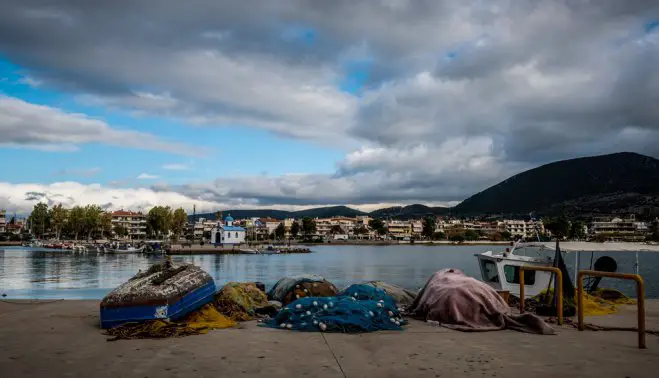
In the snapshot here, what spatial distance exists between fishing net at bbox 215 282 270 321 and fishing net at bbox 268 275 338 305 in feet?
3.07

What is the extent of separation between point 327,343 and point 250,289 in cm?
547

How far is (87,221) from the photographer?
502 feet

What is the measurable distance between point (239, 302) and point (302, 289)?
246cm

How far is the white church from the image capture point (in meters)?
131

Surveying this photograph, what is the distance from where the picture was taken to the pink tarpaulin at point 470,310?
397 inches

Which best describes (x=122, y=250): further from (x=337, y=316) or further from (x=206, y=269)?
(x=337, y=316)

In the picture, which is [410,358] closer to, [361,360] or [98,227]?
[361,360]

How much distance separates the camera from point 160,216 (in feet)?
484

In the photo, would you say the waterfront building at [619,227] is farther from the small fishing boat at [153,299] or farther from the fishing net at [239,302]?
the small fishing boat at [153,299]

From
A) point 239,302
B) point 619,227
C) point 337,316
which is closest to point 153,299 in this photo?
point 239,302

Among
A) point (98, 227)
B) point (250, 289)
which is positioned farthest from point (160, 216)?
point (250, 289)

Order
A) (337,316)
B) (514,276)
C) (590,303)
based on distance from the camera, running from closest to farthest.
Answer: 1. (337,316)
2. (590,303)
3. (514,276)

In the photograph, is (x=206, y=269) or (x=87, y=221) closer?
(x=206, y=269)

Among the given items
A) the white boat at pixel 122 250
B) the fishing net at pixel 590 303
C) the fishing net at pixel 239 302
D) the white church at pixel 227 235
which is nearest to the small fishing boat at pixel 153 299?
the fishing net at pixel 239 302
